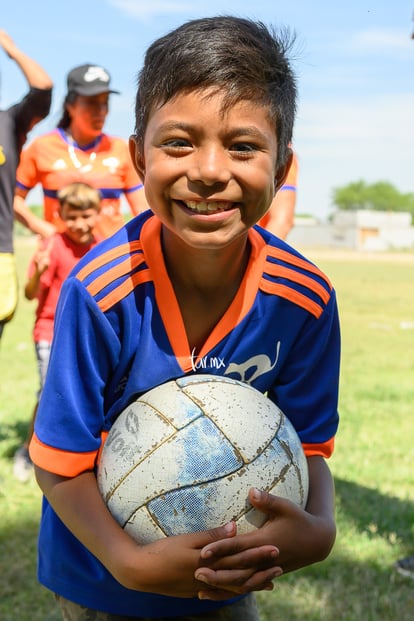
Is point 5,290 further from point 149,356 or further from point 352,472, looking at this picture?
point 149,356

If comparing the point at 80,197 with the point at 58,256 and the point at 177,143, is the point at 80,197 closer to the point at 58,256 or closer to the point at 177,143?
the point at 58,256

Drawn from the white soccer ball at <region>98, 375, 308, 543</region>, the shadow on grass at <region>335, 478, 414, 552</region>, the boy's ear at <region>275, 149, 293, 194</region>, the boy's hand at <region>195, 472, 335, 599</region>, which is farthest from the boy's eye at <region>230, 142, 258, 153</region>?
the shadow on grass at <region>335, 478, 414, 552</region>

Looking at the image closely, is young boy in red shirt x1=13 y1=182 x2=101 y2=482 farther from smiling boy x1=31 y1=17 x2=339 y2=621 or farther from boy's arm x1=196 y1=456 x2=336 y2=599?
boy's arm x1=196 y1=456 x2=336 y2=599

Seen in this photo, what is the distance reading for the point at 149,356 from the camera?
7.30ft

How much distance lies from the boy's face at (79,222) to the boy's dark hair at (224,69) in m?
3.52

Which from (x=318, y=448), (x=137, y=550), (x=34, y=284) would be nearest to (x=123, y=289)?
(x=137, y=550)

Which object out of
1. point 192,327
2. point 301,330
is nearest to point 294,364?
point 301,330

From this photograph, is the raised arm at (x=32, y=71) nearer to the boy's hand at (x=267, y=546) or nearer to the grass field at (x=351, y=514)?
the grass field at (x=351, y=514)

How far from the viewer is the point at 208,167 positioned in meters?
2.01

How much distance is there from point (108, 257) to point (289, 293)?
A: 0.50 metres

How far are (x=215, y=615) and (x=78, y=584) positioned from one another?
405mm

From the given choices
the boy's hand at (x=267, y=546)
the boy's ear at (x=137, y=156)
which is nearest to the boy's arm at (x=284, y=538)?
the boy's hand at (x=267, y=546)

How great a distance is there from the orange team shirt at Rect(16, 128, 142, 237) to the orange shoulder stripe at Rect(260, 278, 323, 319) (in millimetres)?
3915

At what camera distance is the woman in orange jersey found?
614 cm
